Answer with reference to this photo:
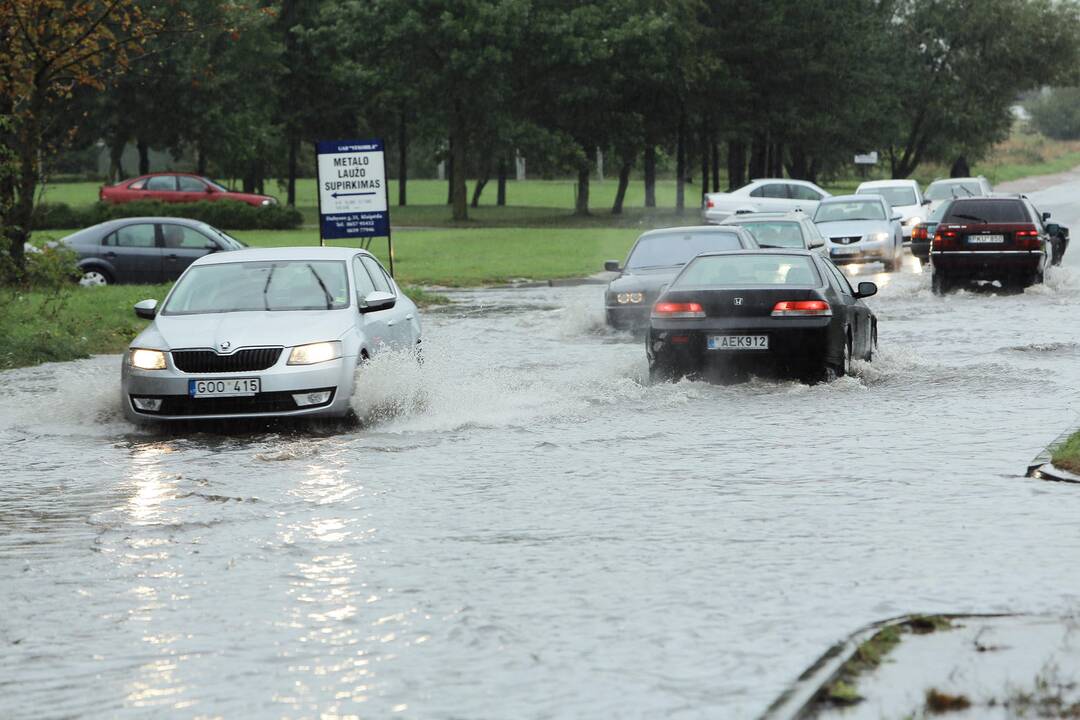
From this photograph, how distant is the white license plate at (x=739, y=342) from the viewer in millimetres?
14883

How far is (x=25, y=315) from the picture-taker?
2283 cm

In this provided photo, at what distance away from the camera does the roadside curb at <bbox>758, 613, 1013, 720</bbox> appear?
537 centimetres

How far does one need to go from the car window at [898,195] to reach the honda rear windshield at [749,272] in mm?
26609

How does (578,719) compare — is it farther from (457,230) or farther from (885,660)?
(457,230)

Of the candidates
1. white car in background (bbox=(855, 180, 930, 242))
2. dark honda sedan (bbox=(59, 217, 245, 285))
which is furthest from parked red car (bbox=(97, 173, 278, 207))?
dark honda sedan (bbox=(59, 217, 245, 285))

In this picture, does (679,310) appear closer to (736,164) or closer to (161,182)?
(161,182)

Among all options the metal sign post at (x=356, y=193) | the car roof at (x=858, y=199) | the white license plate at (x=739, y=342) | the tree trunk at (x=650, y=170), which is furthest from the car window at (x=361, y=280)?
the tree trunk at (x=650, y=170)

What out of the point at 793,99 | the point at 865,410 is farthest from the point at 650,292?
the point at 793,99

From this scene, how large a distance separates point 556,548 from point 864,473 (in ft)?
9.63

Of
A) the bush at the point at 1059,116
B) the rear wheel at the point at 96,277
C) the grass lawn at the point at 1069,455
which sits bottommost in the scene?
the rear wheel at the point at 96,277

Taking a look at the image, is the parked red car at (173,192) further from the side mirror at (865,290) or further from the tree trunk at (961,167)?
the tree trunk at (961,167)

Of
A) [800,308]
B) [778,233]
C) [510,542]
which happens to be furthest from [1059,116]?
[510,542]

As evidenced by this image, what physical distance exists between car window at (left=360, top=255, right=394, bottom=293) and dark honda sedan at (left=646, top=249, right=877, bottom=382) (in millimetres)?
2373

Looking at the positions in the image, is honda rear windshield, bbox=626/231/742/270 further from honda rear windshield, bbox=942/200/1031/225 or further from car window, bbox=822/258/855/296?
honda rear windshield, bbox=942/200/1031/225
